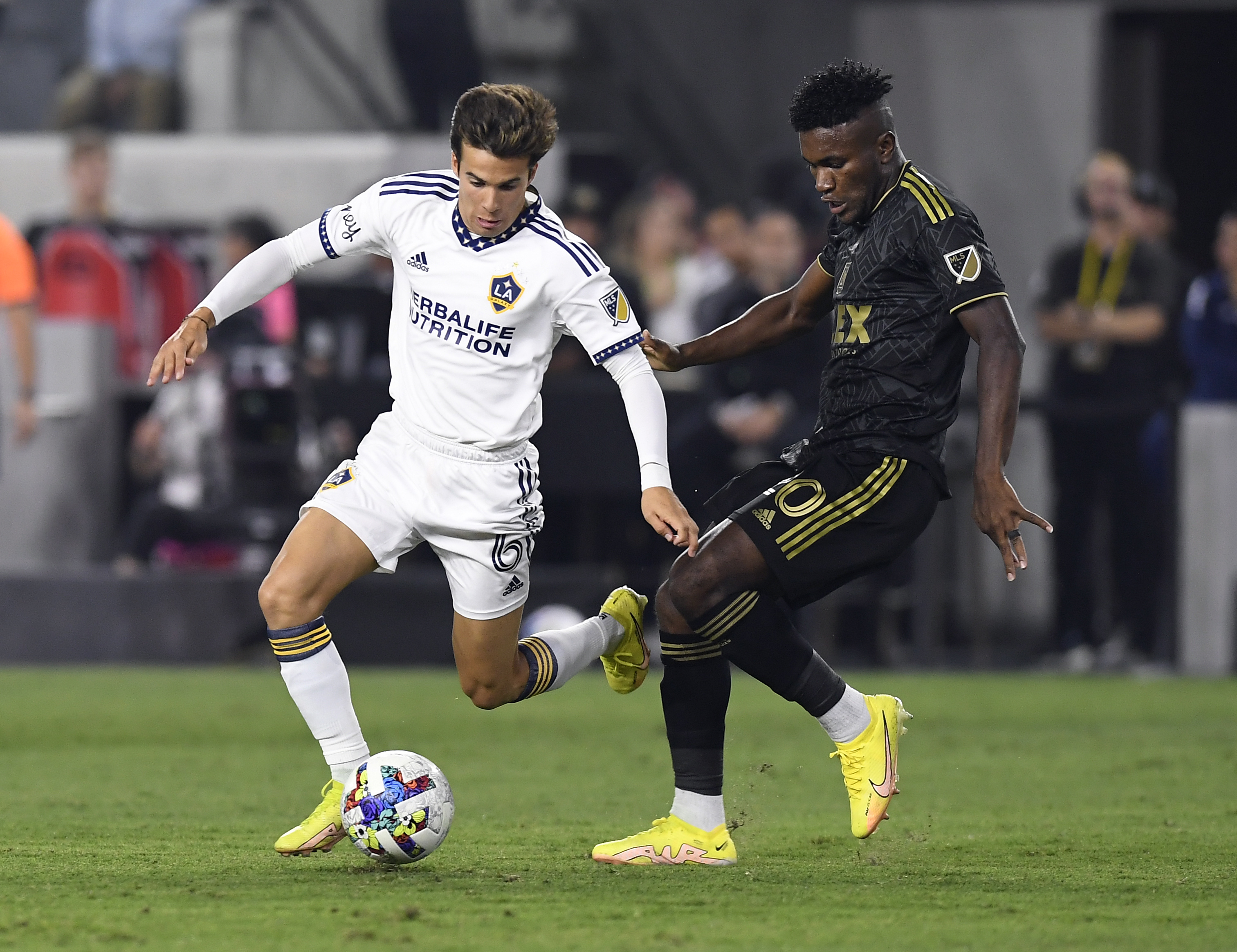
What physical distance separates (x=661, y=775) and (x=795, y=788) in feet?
1.78

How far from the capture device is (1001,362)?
16.3 feet

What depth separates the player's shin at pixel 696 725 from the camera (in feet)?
17.5

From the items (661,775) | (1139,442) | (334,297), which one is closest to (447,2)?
(334,297)

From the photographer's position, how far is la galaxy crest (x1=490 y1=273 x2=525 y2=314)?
17.7 ft

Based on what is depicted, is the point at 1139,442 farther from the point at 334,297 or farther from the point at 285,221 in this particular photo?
the point at 285,221

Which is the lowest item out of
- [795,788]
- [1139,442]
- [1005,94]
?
[795,788]

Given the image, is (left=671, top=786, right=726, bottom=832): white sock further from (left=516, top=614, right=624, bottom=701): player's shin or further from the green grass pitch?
(left=516, top=614, right=624, bottom=701): player's shin

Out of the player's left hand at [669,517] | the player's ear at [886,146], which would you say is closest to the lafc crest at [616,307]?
the player's left hand at [669,517]

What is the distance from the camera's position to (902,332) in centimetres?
523

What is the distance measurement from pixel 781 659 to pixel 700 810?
0.47m

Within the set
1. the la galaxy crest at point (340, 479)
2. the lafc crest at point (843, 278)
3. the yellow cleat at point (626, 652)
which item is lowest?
the yellow cleat at point (626, 652)

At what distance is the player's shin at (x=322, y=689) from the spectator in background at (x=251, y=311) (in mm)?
6687

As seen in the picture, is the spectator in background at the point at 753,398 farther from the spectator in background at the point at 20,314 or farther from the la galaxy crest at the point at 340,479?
the la galaxy crest at the point at 340,479

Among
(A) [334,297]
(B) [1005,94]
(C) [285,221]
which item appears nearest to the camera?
(A) [334,297]
